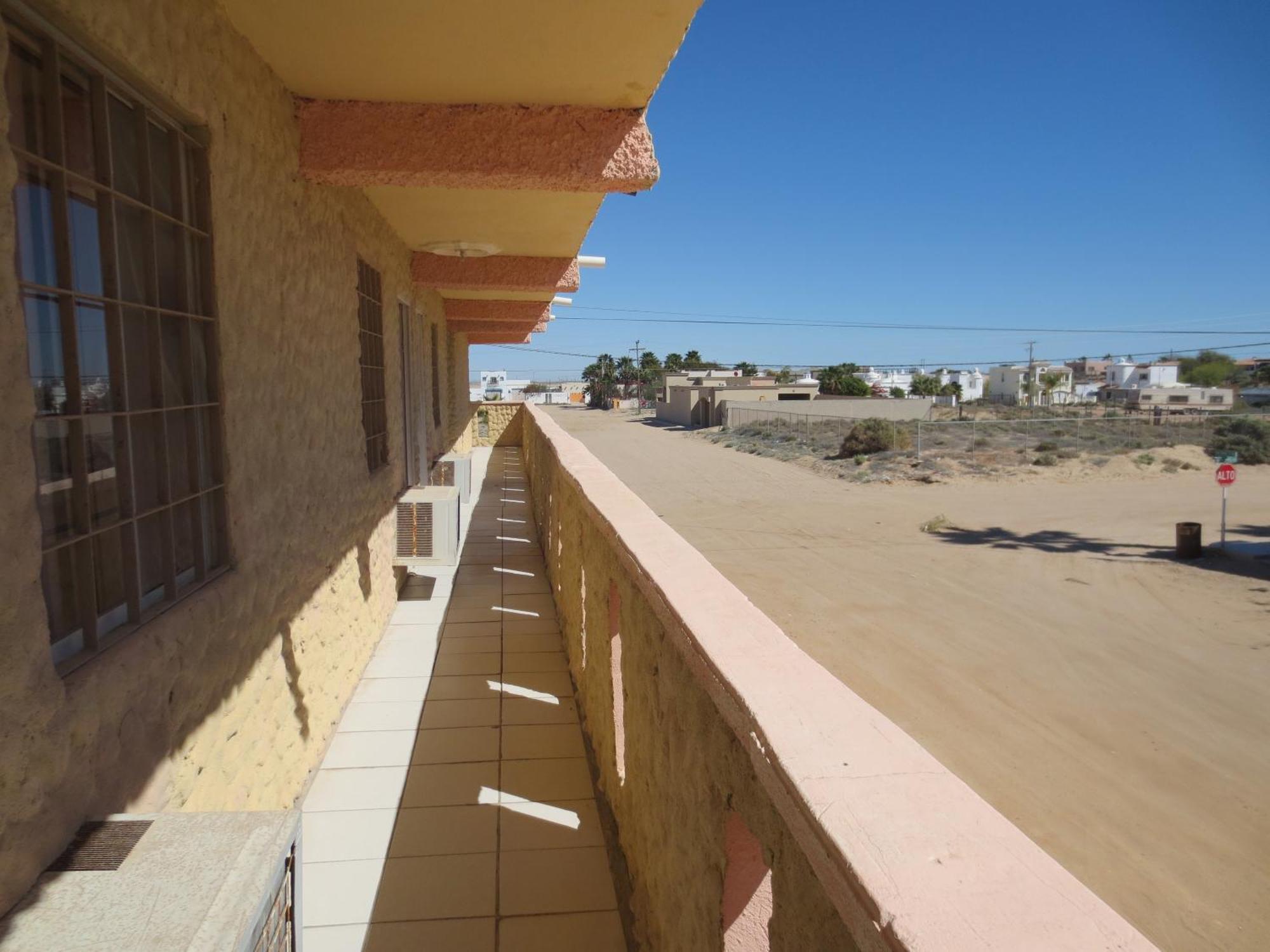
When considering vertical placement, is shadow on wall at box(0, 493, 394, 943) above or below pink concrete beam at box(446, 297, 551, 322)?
below

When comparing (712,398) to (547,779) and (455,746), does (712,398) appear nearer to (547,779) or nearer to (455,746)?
(455,746)

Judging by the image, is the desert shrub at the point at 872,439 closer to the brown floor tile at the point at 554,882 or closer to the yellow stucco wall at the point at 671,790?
the yellow stucco wall at the point at 671,790

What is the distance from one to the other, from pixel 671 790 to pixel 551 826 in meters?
1.66

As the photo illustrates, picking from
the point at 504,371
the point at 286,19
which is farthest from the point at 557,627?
the point at 504,371

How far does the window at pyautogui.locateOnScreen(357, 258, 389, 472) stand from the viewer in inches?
232

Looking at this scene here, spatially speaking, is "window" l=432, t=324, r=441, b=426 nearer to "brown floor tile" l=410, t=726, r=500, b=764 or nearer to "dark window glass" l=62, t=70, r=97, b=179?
"brown floor tile" l=410, t=726, r=500, b=764

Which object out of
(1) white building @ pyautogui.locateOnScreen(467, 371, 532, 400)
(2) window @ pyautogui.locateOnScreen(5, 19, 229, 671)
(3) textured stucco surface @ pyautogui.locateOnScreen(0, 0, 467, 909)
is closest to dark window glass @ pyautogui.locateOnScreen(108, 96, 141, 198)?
(2) window @ pyautogui.locateOnScreen(5, 19, 229, 671)

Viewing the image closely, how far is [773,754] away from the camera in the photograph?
56.1 inches

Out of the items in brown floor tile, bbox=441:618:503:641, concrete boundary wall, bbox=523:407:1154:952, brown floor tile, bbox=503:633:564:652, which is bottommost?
brown floor tile, bbox=503:633:564:652

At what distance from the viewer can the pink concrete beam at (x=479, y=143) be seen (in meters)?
3.76

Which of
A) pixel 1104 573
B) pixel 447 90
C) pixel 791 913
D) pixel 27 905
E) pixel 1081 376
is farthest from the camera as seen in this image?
pixel 1081 376

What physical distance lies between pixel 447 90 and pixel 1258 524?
20.7 meters

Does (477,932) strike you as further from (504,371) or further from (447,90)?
(504,371)

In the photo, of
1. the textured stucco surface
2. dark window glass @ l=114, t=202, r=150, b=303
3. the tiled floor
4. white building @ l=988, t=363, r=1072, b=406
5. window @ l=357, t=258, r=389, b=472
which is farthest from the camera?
white building @ l=988, t=363, r=1072, b=406
